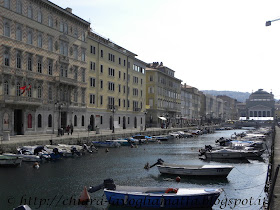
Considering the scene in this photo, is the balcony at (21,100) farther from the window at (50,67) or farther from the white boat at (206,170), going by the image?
the white boat at (206,170)

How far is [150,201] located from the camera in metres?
19.4

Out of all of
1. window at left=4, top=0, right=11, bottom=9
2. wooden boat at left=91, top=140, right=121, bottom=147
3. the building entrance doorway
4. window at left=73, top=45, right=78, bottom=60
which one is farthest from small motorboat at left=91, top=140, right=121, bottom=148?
window at left=4, top=0, right=11, bottom=9

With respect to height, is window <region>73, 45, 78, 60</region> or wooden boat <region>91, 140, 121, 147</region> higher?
window <region>73, 45, 78, 60</region>

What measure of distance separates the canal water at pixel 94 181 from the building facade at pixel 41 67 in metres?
15.4

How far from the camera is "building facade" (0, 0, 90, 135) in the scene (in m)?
48.0

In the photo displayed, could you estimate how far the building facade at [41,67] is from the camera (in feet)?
157

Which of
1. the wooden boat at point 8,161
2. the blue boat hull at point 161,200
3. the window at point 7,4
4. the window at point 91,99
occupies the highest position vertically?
the window at point 7,4

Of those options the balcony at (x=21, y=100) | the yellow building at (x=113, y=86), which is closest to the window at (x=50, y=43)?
the balcony at (x=21, y=100)

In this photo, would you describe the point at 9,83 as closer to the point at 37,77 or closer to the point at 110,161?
the point at 37,77

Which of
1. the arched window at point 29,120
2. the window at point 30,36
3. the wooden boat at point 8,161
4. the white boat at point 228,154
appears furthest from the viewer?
the window at point 30,36

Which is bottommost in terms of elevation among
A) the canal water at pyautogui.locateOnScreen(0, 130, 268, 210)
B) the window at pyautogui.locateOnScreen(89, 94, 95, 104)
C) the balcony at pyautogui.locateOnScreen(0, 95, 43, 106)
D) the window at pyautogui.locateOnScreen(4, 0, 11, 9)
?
the canal water at pyautogui.locateOnScreen(0, 130, 268, 210)

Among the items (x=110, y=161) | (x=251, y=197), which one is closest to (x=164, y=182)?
(x=251, y=197)

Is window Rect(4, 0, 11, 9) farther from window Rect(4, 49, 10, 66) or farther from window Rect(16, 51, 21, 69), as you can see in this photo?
window Rect(16, 51, 21, 69)

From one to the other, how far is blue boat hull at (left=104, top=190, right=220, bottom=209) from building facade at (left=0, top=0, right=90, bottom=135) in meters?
31.6
